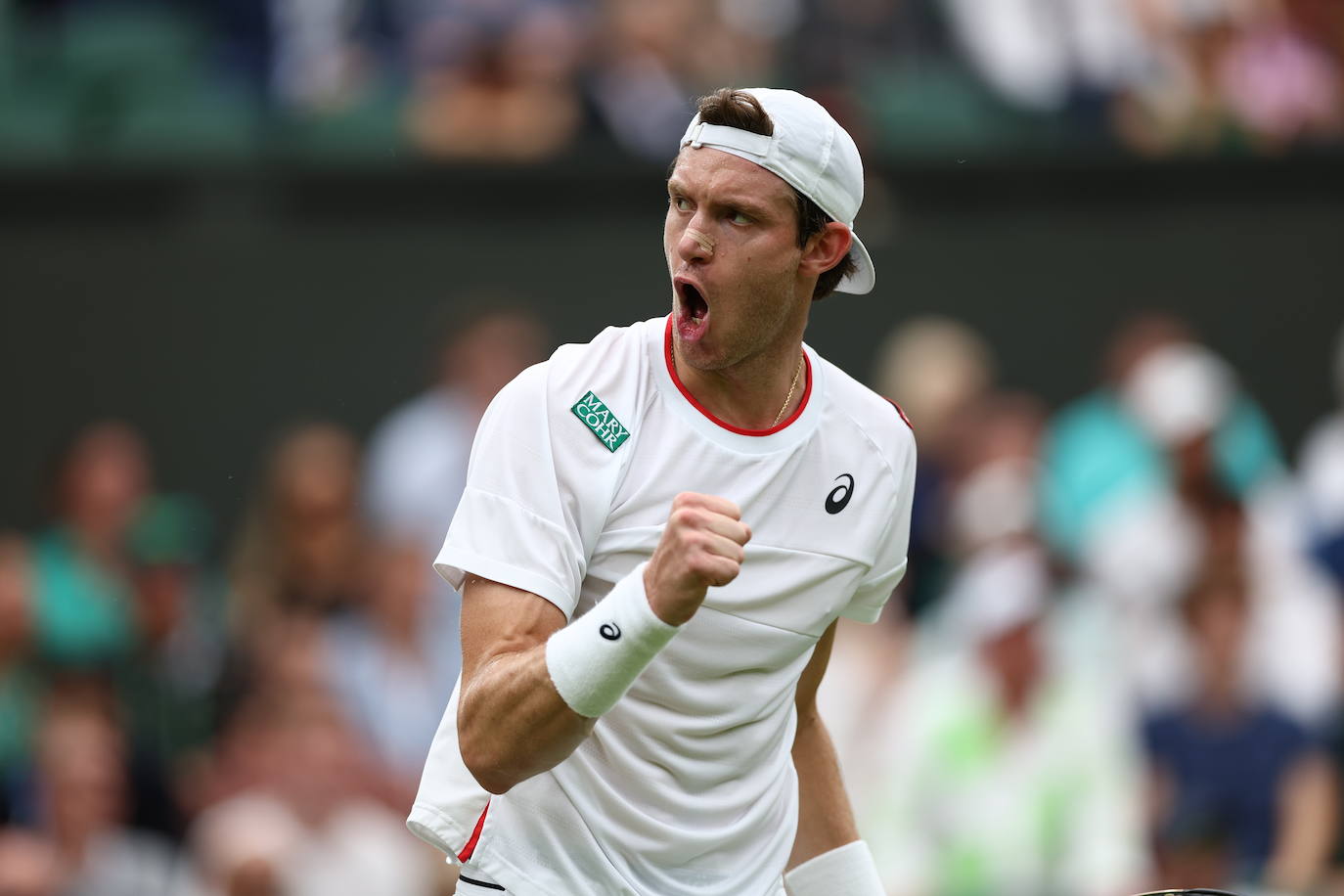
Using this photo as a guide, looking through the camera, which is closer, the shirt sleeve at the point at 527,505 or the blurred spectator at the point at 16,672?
the shirt sleeve at the point at 527,505

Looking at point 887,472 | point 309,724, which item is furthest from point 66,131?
point 887,472

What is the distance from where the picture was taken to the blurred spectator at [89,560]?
7348mm

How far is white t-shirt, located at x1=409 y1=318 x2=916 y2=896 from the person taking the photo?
319 centimetres

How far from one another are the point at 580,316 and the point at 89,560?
250 centimetres

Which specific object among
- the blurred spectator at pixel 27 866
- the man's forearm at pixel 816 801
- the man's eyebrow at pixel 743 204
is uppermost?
the man's eyebrow at pixel 743 204

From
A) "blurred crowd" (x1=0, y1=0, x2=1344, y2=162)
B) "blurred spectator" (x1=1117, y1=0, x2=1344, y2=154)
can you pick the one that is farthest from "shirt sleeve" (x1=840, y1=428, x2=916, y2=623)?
"blurred spectator" (x1=1117, y1=0, x2=1344, y2=154)

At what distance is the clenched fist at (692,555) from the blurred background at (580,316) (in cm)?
415

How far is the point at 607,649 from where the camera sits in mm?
2932

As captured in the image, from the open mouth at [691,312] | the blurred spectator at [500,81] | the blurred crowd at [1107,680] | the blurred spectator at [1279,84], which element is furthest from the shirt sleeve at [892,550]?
the blurred spectator at [1279,84]

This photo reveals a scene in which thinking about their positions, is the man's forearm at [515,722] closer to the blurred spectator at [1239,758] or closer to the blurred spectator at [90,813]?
the blurred spectator at [90,813]

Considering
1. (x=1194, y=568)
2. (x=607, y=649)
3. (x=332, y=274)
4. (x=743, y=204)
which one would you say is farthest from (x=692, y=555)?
(x=332, y=274)

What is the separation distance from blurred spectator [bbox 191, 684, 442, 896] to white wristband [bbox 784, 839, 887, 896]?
3.07m

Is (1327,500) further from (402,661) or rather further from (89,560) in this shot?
(89,560)

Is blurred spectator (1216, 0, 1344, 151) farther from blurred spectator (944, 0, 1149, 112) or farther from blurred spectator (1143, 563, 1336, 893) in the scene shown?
blurred spectator (1143, 563, 1336, 893)
